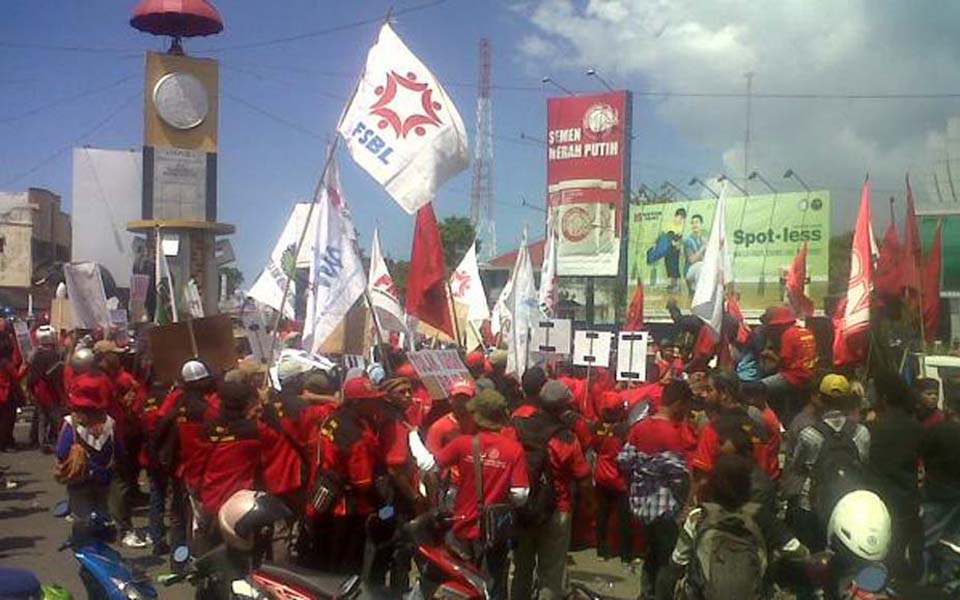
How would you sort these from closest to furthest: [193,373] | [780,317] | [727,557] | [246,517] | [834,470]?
[727,557] → [246,517] → [834,470] → [193,373] → [780,317]

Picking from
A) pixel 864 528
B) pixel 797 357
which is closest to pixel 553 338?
pixel 797 357

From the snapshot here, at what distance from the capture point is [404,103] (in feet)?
30.9

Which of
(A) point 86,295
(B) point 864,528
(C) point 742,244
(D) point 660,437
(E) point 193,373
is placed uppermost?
(C) point 742,244

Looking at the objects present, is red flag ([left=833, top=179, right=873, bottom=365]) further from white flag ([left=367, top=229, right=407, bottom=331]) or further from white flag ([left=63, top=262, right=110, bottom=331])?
white flag ([left=63, top=262, right=110, bottom=331])

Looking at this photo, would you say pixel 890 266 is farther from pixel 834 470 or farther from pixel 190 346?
pixel 190 346

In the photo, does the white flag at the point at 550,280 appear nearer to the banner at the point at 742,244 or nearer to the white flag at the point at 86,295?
the white flag at the point at 86,295

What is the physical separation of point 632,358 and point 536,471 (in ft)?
15.6

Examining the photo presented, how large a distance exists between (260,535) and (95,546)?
2.84 ft

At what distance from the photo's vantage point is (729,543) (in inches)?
180

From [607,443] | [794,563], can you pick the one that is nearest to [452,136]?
[607,443]

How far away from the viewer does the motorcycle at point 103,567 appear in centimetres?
544

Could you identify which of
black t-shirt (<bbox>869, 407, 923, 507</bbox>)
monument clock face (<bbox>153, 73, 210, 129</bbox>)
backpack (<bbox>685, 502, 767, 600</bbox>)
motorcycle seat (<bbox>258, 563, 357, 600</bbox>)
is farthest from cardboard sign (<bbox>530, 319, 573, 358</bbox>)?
monument clock face (<bbox>153, 73, 210, 129</bbox>)

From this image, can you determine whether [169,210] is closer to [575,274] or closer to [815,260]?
[575,274]

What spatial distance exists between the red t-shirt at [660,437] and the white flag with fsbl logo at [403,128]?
3.40 metres
